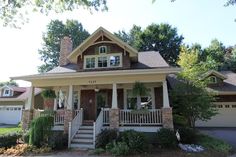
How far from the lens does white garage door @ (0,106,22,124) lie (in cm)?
2986

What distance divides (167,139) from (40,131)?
6.70m

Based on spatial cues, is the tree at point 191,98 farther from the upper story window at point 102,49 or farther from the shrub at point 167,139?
the upper story window at point 102,49

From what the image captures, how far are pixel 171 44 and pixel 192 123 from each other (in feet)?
72.4

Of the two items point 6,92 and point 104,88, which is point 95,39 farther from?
point 6,92

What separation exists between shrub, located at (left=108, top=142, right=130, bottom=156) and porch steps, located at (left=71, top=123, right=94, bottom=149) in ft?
5.64

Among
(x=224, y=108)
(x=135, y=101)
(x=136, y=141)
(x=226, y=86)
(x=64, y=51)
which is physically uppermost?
(x=64, y=51)

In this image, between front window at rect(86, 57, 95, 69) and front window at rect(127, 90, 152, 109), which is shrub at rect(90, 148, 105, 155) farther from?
front window at rect(86, 57, 95, 69)

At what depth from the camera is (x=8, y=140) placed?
41.4ft

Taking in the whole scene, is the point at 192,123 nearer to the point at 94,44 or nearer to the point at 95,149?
the point at 95,149

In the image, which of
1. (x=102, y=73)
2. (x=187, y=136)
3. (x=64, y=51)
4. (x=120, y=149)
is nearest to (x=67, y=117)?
(x=102, y=73)

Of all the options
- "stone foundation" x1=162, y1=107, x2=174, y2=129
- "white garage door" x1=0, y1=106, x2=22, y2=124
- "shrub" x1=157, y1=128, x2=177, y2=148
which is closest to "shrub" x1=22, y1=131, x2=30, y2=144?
"shrub" x1=157, y1=128, x2=177, y2=148

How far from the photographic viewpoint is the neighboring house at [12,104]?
2998 centimetres

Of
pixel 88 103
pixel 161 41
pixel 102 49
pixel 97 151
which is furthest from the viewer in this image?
pixel 161 41

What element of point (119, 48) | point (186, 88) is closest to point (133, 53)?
point (119, 48)
